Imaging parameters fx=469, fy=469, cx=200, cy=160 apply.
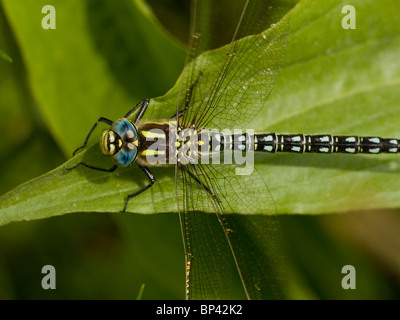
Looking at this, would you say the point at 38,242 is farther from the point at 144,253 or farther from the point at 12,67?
the point at 12,67

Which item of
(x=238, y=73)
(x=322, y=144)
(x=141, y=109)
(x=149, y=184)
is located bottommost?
(x=149, y=184)

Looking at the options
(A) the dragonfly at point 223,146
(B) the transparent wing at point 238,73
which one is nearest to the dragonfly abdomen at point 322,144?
(A) the dragonfly at point 223,146

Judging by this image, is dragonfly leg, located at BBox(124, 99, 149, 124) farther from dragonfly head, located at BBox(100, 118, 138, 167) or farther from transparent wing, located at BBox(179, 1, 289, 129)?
transparent wing, located at BBox(179, 1, 289, 129)

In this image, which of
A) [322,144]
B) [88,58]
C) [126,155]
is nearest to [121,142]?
[126,155]

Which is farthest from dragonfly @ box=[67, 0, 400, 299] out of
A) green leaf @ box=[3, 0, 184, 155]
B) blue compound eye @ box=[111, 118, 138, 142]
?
green leaf @ box=[3, 0, 184, 155]

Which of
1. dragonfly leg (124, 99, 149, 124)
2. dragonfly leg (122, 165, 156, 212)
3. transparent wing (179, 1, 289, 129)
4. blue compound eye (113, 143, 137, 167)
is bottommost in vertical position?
dragonfly leg (122, 165, 156, 212)

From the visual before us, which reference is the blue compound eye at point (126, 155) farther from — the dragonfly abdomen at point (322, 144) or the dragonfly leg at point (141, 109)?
the dragonfly abdomen at point (322, 144)

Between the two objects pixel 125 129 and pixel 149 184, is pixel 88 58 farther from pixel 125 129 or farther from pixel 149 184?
pixel 149 184
